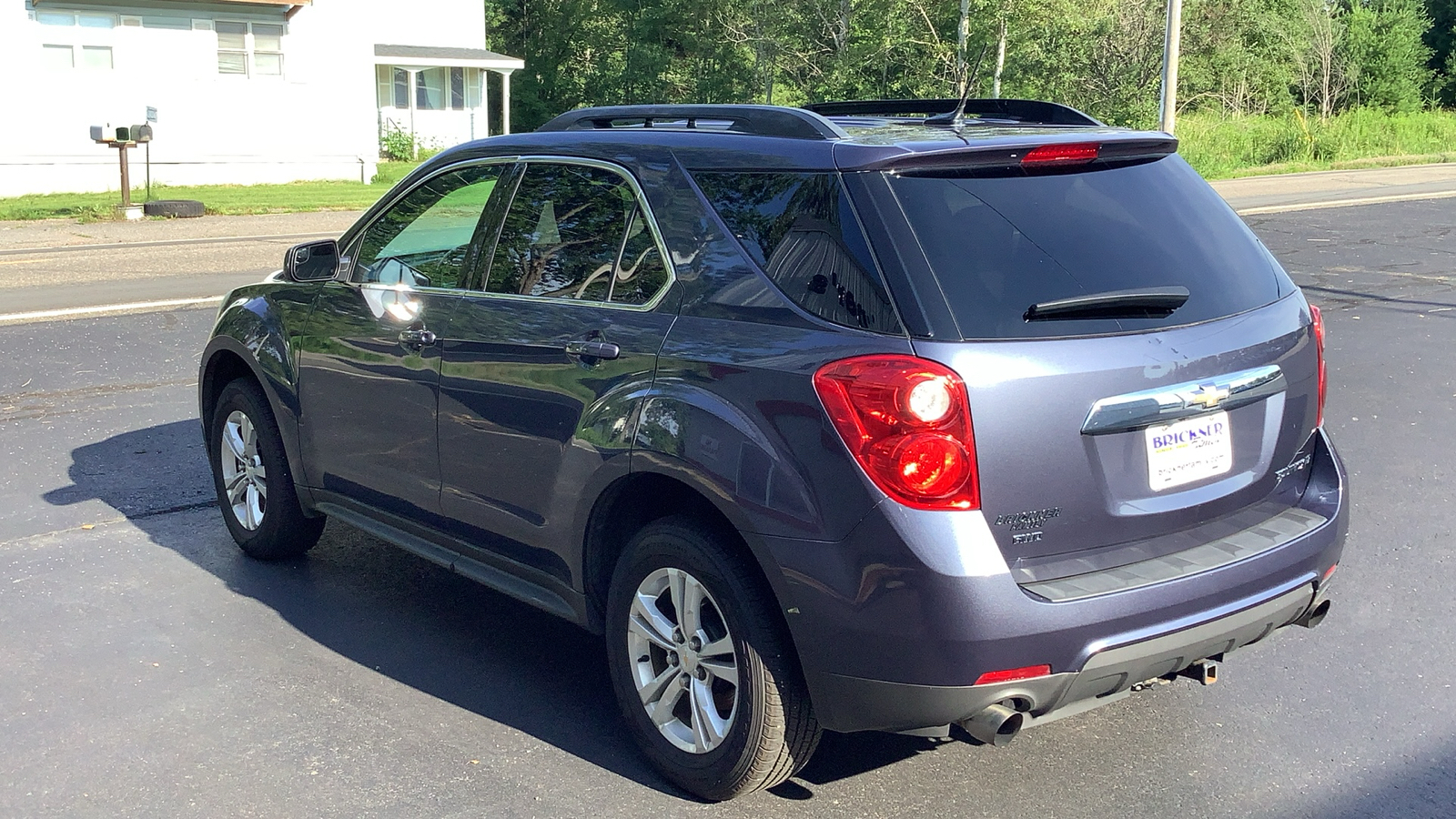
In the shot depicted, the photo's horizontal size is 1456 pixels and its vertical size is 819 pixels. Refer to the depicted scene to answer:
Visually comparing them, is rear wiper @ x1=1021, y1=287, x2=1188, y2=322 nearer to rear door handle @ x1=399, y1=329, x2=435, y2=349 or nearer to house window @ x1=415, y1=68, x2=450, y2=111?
rear door handle @ x1=399, y1=329, x2=435, y2=349

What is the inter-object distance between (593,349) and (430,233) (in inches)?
54.9

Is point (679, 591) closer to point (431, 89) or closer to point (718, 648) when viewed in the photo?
point (718, 648)

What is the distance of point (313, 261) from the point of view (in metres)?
5.22

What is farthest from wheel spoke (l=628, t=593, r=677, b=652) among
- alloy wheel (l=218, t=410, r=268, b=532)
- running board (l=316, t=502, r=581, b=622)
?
alloy wheel (l=218, t=410, r=268, b=532)

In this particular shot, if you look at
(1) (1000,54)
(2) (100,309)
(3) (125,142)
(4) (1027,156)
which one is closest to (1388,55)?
(1) (1000,54)

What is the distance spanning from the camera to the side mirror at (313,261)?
519cm

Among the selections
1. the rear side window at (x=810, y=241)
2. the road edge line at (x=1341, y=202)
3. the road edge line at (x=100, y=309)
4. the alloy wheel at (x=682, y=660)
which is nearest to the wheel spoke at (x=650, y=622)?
the alloy wheel at (x=682, y=660)

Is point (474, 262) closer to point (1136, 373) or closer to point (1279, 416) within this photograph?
point (1136, 373)

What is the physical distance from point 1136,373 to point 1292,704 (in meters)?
1.57

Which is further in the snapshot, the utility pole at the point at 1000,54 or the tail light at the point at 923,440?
the utility pole at the point at 1000,54

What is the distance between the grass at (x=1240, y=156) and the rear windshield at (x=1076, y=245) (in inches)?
842

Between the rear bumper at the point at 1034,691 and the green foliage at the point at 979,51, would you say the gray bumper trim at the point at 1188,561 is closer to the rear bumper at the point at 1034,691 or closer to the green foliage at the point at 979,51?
the rear bumper at the point at 1034,691

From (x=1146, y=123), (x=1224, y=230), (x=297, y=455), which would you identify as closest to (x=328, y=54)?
(x=1146, y=123)

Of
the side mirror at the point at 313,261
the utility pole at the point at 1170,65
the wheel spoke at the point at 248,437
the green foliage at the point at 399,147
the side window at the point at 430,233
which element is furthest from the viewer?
the green foliage at the point at 399,147
